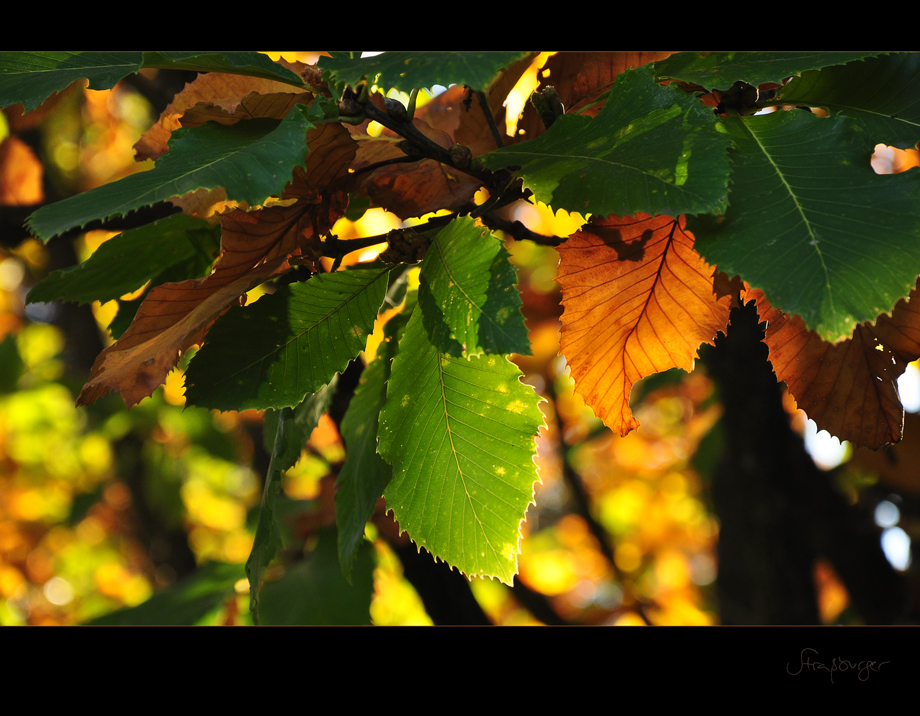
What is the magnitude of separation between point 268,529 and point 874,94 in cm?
64

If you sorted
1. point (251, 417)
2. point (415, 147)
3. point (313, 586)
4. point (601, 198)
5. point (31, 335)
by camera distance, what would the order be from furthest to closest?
point (31, 335) < point (251, 417) < point (313, 586) < point (415, 147) < point (601, 198)

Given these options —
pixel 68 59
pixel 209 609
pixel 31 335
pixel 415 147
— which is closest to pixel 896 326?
pixel 415 147

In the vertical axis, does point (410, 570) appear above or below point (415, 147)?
below

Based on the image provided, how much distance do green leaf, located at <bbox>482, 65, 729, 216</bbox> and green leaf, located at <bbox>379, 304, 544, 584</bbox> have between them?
155 mm

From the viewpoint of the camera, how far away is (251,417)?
2.84 m

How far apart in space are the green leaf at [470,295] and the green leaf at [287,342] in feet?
0.22

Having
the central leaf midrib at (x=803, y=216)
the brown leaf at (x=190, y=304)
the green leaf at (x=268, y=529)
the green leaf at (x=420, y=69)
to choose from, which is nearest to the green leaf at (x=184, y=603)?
the green leaf at (x=268, y=529)

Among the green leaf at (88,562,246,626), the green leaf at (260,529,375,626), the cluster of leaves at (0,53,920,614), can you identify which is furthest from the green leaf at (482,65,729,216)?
the green leaf at (88,562,246,626)

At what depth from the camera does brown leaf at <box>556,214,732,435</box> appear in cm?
53

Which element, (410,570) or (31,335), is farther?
(31,335)

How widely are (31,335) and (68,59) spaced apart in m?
3.30

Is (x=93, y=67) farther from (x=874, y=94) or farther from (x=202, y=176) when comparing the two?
(x=874, y=94)

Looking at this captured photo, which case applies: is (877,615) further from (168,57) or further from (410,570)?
(168,57)

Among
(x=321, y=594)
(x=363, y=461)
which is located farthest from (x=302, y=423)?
(x=321, y=594)
